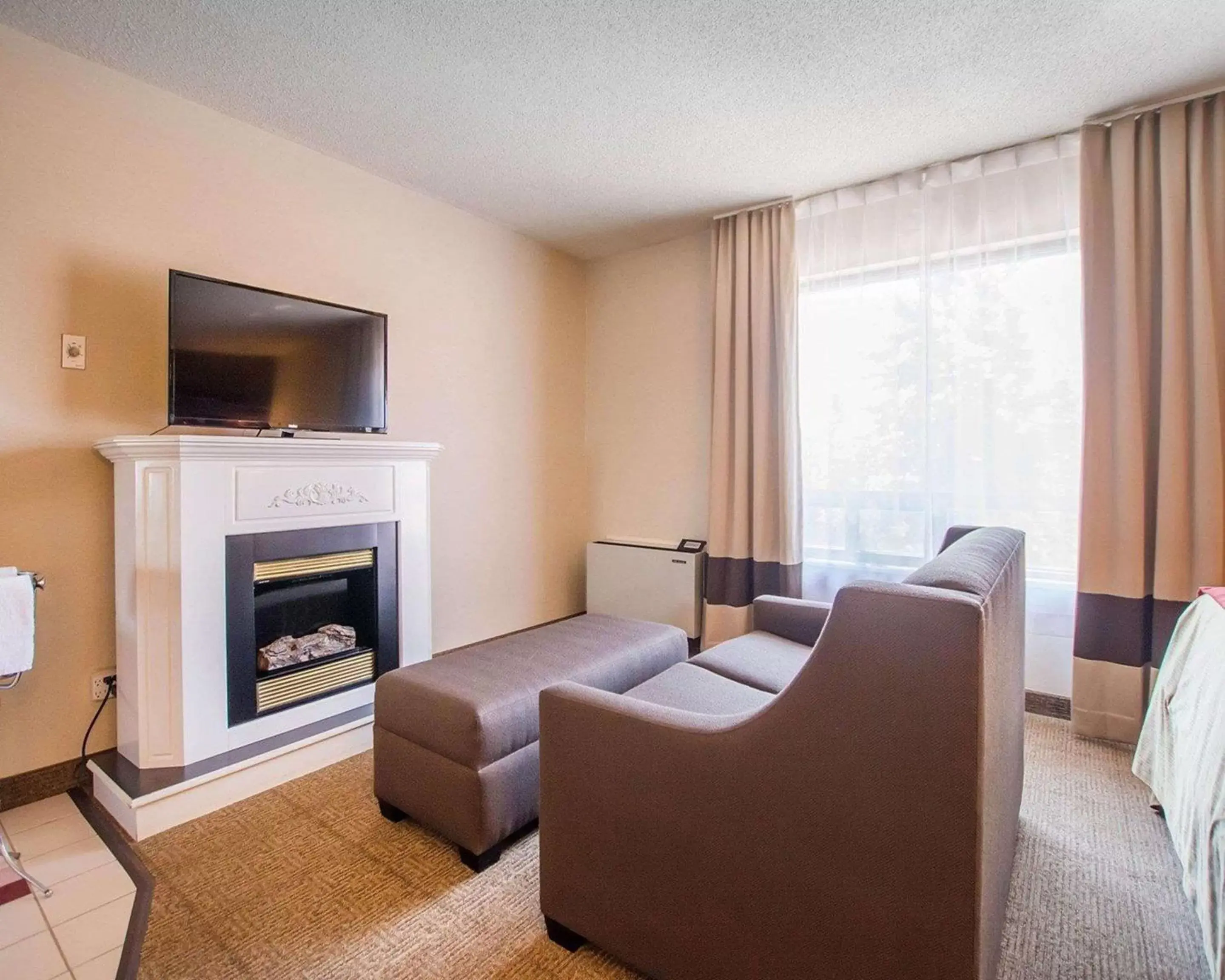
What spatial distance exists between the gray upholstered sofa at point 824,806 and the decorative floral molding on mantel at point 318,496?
1487 millimetres

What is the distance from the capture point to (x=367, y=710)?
2.44 m

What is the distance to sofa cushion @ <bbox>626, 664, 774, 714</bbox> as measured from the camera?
5.41 ft

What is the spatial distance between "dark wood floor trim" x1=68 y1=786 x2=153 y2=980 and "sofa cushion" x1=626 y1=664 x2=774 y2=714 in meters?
1.32

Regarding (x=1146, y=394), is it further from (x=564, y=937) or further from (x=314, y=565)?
(x=314, y=565)

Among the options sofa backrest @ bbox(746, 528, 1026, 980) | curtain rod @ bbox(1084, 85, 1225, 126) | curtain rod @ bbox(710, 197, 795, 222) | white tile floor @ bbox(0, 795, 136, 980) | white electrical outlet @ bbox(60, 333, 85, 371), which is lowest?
white tile floor @ bbox(0, 795, 136, 980)

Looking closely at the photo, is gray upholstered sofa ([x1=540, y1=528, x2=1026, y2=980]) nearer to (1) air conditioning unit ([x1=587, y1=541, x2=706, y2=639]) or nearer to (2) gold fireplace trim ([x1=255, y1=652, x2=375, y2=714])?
(2) gold fireplace trim ([x1=255, y1=652, x2=375, y2=714])

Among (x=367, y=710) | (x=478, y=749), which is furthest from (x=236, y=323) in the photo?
(x=478, y=749)

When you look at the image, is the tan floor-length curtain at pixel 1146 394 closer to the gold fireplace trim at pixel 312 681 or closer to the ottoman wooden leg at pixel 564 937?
the ottoman wooden leg at pixel 564 937

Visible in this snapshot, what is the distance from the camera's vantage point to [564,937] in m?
1.32

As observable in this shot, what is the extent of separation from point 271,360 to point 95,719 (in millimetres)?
1444

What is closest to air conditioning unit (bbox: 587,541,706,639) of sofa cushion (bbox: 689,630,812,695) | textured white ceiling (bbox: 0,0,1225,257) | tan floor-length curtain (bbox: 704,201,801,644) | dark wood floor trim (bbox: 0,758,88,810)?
tan floor-length curtain (bbox: 704,201,801,644)

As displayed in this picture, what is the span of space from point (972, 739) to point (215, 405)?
8.08ft

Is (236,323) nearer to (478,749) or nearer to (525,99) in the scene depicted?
(525,99)

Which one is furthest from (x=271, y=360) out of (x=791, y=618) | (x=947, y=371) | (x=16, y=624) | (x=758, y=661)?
(x=947, y=371)
